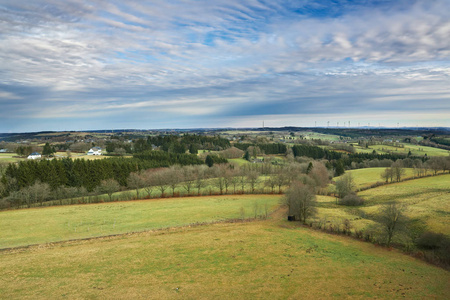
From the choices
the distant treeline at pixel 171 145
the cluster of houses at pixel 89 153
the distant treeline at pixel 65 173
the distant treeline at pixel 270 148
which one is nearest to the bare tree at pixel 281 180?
the distant treeline at pixel 65 173

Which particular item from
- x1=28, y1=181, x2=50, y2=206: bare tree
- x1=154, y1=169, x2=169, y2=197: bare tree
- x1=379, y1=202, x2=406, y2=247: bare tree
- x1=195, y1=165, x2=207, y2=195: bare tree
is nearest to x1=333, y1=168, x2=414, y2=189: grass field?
x1=379, y1=202, x2=406, y2=247: bare tree

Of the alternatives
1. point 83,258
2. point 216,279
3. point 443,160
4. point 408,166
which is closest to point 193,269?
point 216,279

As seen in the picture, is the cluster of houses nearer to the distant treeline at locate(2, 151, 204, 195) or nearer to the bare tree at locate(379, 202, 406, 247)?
the distant treeline at locate(2, 151, 204, 195)

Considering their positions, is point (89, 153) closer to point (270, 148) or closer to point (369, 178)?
point (270, 148)

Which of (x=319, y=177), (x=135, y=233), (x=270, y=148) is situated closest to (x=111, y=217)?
(x=135, y=233)

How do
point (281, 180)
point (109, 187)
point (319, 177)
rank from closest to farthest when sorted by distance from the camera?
1. point (109, 187)
2. point (281, 180)
3. point (319, 177)
